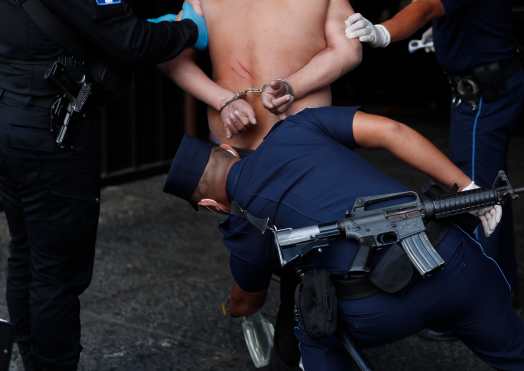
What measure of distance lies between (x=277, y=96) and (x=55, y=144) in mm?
765

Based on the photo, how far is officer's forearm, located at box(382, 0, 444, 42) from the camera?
11.0 ft

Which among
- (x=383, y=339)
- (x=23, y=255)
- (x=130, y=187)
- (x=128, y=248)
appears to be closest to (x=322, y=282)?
(x=383, y=339)

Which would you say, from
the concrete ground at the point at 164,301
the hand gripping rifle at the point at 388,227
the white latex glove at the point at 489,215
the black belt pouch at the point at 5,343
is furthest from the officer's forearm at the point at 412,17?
the black belt pouch at the point at 5,343

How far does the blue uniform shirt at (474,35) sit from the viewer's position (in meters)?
3.87

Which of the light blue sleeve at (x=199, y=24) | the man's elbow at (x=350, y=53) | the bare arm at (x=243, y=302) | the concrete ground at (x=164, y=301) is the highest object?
the light blue sleeve at (x=199, y=24)

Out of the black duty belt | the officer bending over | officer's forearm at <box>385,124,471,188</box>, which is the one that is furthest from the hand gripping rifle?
the black duty belt

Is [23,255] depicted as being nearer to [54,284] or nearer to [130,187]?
[54,284]

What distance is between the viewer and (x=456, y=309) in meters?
2.54

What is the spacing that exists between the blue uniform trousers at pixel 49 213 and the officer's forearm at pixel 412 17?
1.11 meters

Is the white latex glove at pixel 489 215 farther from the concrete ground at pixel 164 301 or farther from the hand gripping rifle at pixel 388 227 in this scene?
the concrete ground at pixel 164 301

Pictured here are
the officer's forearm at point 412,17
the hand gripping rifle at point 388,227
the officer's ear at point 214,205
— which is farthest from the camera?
the officer's forearm at point 412,17

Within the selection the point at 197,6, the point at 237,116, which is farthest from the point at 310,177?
the point at 197,6

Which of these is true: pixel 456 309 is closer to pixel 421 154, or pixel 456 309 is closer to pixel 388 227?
pixel 388 227

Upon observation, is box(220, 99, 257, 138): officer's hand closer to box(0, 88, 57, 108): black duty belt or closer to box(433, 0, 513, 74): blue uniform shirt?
box(0, 88, 57, 108): black duty belt
